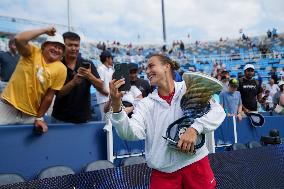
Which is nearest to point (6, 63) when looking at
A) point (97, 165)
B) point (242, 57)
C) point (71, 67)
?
point (71, 67)

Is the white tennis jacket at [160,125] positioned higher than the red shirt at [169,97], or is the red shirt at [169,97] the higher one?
the red shirt at [169,97]

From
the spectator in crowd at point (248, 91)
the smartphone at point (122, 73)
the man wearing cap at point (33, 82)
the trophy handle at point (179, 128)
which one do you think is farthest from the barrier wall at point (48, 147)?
the spectator in crowd at point (248, 91)

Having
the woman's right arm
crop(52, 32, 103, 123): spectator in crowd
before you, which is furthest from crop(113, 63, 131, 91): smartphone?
crop(52, 32, 103, 123): spectator in crowd

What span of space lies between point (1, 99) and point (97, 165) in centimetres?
125

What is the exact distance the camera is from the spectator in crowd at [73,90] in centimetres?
448

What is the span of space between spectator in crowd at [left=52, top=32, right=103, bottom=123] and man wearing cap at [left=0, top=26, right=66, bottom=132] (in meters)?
0.34

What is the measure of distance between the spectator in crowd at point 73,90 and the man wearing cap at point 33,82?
34 centimetres

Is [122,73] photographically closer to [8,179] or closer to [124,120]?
[124,120]

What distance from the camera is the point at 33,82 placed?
3.98 m

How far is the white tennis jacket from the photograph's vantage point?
252 centimetres

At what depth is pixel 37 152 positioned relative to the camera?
428 cm

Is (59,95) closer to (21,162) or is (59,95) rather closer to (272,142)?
(21,162)

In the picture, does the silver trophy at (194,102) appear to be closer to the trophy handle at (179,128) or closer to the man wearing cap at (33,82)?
the trophy handle at (179,128)

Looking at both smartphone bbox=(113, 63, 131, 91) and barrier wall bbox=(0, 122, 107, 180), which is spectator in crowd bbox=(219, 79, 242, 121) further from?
smartphone bbox=(113, 63, 131, 91)
